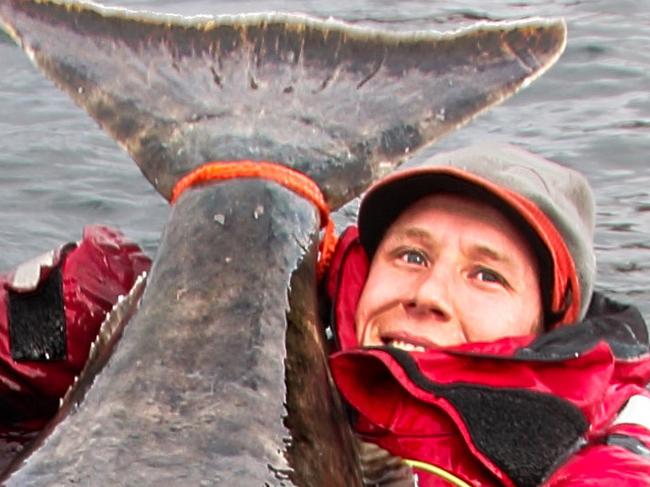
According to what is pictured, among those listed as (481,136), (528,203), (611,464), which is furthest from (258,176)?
(481,136)

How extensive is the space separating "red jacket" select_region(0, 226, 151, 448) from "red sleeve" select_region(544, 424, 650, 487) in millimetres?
1485

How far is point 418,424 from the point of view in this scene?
3590 mm

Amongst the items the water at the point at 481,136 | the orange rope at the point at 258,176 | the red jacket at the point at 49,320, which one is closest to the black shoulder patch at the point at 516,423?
the orange rope at the point at 258,176

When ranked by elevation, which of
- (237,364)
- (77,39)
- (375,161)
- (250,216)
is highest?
(77,39)

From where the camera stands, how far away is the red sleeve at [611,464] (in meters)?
3.38

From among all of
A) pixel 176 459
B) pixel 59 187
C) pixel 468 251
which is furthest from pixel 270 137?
pixel 59 187

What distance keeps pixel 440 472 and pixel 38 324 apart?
1.39 m

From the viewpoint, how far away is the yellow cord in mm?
3441

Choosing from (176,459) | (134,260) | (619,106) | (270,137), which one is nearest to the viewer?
(176,459)

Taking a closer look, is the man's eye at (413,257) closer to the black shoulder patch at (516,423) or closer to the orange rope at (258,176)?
the orange rope at (258,176)

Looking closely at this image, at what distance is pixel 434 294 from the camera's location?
156 inches

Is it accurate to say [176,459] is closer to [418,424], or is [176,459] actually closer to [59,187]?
[418,424]

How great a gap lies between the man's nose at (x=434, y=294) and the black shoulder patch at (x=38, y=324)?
103cm

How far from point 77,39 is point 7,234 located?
108 inches
